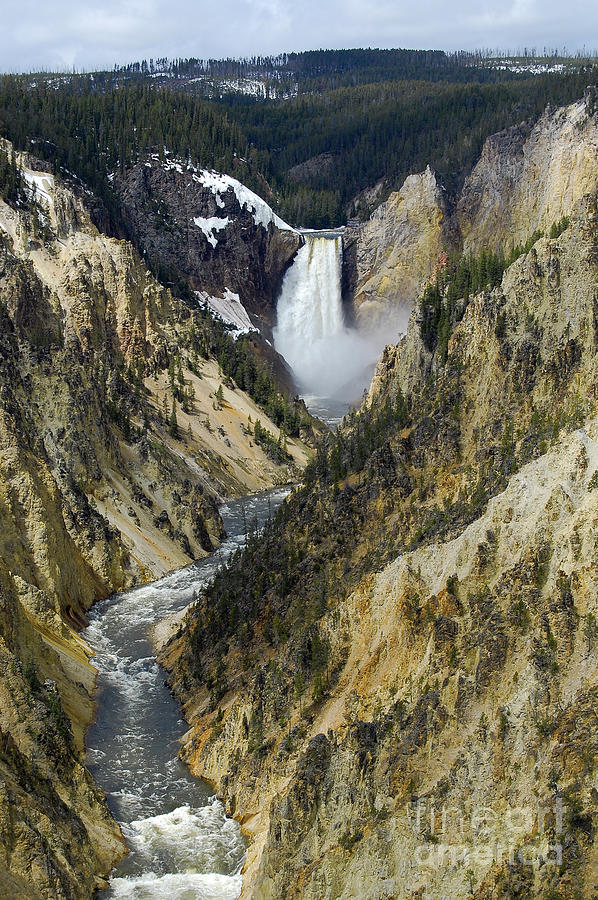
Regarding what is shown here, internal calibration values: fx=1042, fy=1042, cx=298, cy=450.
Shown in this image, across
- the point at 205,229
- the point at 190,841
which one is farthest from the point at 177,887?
the point at 205,229

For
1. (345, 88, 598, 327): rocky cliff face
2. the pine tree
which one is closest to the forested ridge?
(345, 88, 598, 327): rocky cliff face

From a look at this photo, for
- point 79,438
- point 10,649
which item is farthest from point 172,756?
point 79,438

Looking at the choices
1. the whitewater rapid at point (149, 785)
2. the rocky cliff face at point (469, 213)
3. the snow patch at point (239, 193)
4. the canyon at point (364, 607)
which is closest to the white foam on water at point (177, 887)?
the whitewater rapid at point (149, 785)

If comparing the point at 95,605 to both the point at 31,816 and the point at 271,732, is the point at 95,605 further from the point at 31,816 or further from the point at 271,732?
the point at 31,816

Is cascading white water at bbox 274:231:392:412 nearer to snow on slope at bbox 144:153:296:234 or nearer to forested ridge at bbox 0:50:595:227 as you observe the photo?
snow on slope at bbox 144:153:296:234

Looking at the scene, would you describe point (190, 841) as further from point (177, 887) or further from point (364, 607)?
point (364, 607)

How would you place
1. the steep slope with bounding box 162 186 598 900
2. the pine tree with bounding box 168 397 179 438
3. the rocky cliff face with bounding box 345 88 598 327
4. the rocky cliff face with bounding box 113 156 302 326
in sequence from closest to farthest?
the steep slope with bounding box 162 186 598 900, the pine tree with bounding box 168 397 179 438, the rocky cliff face with bounding box 345 88 598 327, the rocky cliff face with bounding box 113 156 302 326

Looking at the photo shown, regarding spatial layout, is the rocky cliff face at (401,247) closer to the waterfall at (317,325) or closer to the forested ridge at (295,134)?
the waterfall at (317,325)
